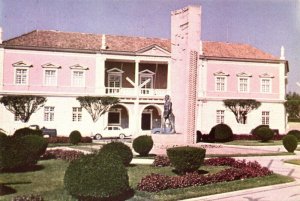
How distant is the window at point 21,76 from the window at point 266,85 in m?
22.5

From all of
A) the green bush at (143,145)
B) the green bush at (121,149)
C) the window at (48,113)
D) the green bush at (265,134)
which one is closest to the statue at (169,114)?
the green bush at (143,145)

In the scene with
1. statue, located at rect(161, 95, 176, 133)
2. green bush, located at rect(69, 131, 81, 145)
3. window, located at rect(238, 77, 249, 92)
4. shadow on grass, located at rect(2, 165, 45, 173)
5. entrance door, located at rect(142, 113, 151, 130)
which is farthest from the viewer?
window, located at rect(238, 77, 249, 92)

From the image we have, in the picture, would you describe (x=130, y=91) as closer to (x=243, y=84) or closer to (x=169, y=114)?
(x=243, y=84)

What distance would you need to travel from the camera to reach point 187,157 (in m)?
12.3

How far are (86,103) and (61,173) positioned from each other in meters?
19.5

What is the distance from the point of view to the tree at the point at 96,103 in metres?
32.5

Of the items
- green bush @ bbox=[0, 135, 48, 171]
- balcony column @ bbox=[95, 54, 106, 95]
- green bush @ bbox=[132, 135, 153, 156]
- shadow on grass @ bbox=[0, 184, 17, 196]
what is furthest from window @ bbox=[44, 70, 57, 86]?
shadow on grass @ bbox=[0, 184, 17, 196]

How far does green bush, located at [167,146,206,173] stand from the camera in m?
12.3

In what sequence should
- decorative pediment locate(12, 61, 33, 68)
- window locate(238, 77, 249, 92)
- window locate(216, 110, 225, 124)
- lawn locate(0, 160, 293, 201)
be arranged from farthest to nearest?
window locate(238, 77, 249, 92) → window locate(216, 110, 225, 124) → decorative pediment locate(12, 61, 33, 68) → lawn locate(0, 160, 293, 201)

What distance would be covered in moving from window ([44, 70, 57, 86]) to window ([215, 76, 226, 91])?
50.5ft

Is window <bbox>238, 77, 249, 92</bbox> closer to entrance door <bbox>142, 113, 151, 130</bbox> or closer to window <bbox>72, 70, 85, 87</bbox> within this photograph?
entrance door <bbox>142, 113, 151, 130</bbox>

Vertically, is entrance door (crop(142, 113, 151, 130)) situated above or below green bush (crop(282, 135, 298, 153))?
above

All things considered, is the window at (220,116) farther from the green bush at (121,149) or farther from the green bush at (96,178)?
the green bush at (96,178)

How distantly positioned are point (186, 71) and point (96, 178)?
1308cm
